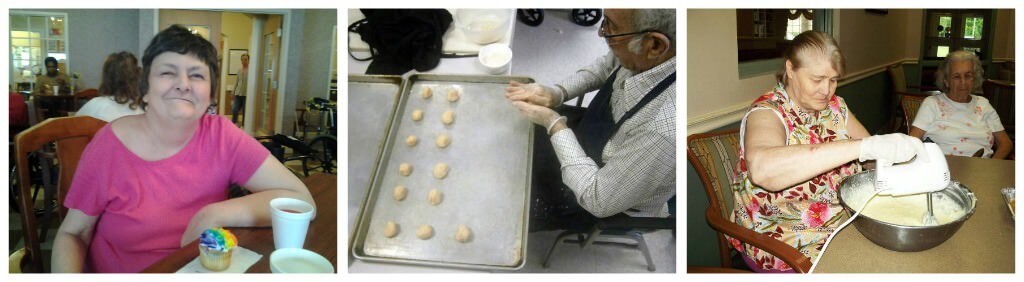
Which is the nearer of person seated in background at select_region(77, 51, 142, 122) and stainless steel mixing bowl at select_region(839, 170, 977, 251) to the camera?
stainless steel mixing bowl at select_region(839, 170, 977, 251)

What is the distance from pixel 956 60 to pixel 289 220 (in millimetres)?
1843

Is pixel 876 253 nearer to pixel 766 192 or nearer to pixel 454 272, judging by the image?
pixel 766 192

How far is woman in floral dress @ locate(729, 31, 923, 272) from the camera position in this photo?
5.80ft

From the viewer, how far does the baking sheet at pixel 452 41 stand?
73.5 inches

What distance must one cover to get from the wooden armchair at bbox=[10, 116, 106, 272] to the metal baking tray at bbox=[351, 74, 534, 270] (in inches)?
26.4

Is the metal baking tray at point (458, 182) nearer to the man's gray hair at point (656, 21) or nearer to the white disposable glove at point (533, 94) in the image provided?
the white disposable glove at point (533, 94)

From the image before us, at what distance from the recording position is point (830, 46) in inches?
71.7

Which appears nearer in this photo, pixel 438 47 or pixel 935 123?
pixel 438 47

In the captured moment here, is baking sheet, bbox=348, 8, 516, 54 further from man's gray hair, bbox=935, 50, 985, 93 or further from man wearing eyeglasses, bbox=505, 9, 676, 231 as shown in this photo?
man's gray hair, bbox=935, 50, 985, 93

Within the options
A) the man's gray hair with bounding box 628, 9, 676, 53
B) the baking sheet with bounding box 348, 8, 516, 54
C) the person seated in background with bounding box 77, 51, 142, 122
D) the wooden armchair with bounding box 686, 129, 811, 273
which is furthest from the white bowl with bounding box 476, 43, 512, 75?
the person seated in background with bounding box 77, 51, 142, 122

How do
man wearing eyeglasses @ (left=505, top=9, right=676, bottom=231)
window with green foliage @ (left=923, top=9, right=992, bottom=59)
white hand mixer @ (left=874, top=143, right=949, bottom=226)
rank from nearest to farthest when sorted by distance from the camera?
1. white hand mixer @ (left=874, top=143, right=949, bottom=226)
2. man wearing eyeglasses @ (left=505, top=9, right=676, bottom=231)
3. window with green foliage @ (left=923, top=9, right=992, bottom=59)

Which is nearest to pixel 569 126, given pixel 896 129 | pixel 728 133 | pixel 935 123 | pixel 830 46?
pixel 728 133

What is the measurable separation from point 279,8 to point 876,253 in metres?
1.49

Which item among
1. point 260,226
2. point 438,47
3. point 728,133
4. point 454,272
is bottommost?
point 454,272
